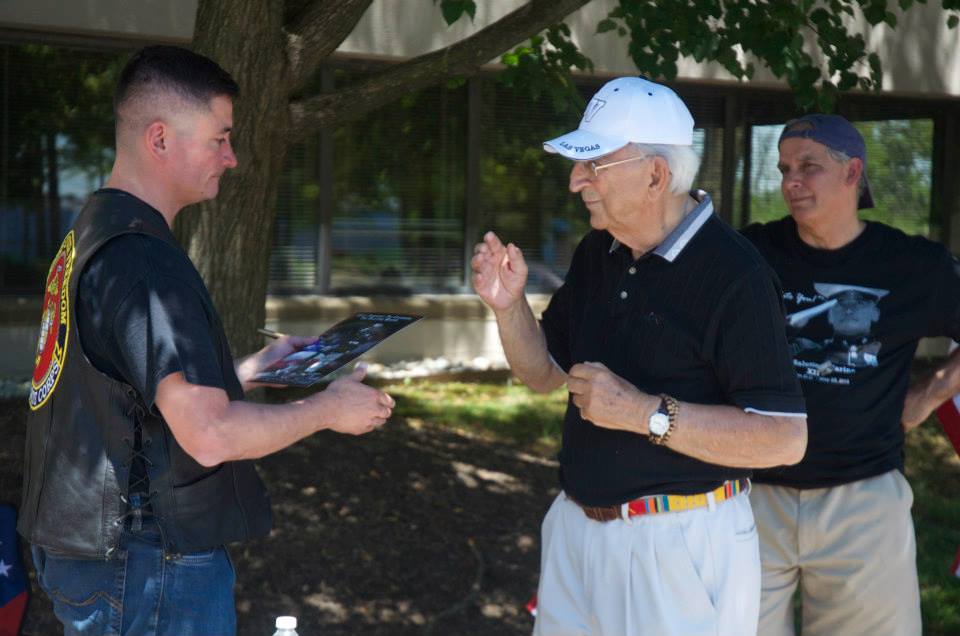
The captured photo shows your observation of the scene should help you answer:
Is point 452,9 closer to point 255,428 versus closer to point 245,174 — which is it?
point 245,174

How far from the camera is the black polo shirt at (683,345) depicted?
2.83m

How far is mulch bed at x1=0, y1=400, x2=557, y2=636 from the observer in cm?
541

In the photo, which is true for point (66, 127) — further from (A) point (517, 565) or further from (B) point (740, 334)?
(B) point (740, 334)

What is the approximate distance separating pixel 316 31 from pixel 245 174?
70cm

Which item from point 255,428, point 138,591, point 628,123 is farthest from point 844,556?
point 138,591

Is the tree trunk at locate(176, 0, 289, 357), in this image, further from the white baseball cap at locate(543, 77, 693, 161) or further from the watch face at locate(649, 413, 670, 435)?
the watch face at locate(649, 413, 670, 435)

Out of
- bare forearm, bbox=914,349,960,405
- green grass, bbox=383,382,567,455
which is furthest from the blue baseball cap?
green grass, bbox=383,382,567,455

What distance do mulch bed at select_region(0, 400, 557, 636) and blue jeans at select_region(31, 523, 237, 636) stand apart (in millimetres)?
2580

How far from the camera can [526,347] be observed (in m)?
3.33

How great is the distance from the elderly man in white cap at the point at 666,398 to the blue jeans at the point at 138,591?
0.99 m

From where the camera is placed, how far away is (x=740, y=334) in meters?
2.83

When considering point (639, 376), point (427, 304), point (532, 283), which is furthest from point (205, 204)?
point (532, 283)

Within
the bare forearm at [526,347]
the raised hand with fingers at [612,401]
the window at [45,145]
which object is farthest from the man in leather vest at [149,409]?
the window at [45,145]

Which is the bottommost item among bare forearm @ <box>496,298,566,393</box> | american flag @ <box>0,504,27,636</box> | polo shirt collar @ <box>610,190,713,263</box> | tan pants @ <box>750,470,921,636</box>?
american flag @ <box>0,504,27,636</box>
